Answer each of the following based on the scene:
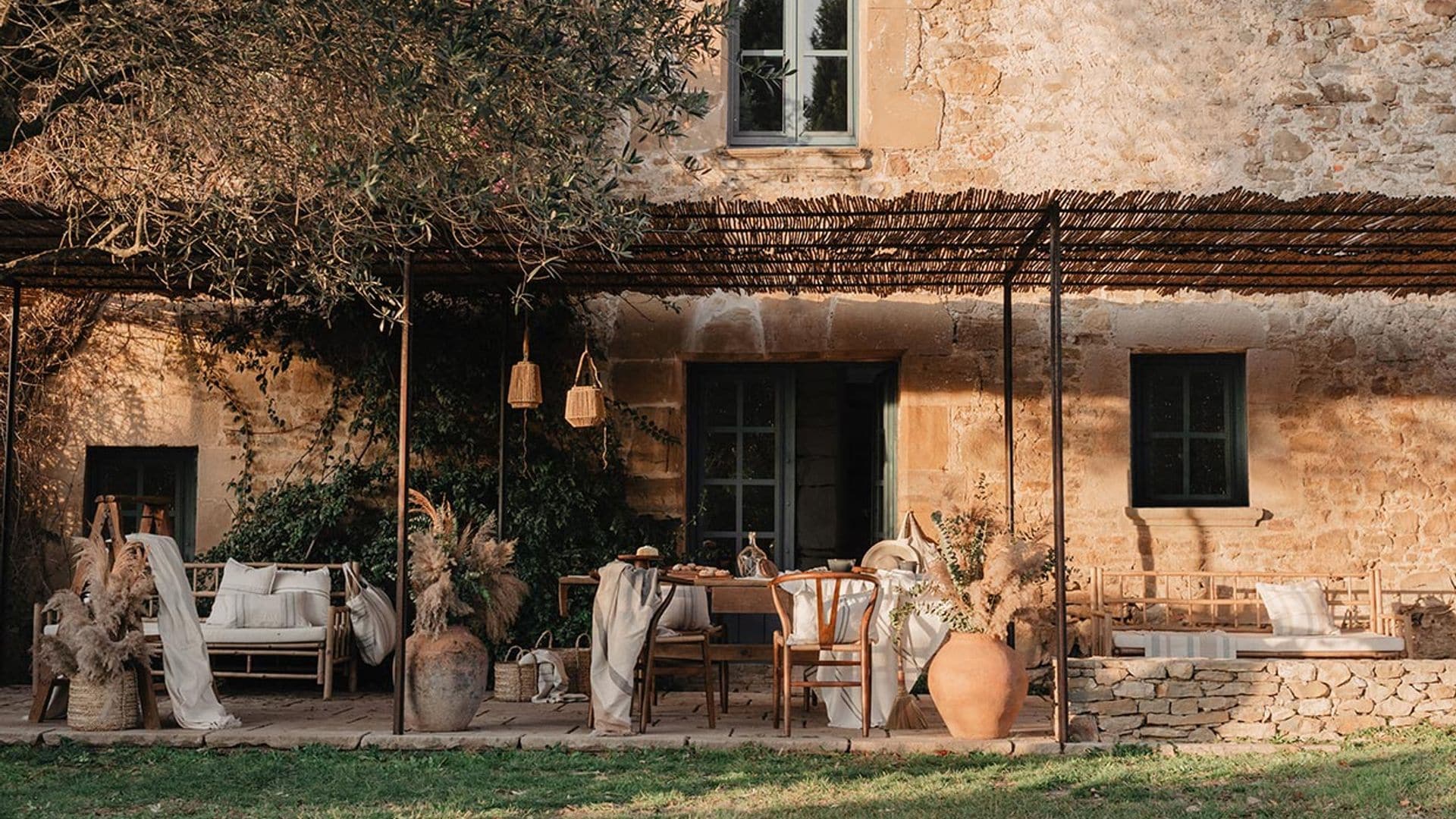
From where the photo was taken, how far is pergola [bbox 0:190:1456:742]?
677 cm

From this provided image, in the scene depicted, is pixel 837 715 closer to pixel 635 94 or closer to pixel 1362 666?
pixel 1362 666

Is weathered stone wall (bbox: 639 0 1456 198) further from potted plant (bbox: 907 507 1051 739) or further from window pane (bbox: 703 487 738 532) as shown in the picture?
potted plant (bbox: 907 507 1051 739)

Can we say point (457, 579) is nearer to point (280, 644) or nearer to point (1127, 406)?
point (280, 644)

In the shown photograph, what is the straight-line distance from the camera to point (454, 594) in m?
7.25

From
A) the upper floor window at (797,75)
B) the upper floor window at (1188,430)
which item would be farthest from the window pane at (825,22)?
the upper floor window at (1188,430)

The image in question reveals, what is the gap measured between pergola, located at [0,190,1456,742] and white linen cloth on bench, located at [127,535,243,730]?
1.03 meters

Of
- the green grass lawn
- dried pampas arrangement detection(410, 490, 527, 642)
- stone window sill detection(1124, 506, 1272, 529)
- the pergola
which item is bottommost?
the green grass lawn

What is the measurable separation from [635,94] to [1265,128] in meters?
5.37

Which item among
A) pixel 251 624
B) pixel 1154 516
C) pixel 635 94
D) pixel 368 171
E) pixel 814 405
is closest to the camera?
pixel 368 171

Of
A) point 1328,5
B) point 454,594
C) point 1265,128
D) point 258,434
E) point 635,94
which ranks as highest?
point 1328,5

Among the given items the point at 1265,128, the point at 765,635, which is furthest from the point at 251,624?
the point at 1265,128

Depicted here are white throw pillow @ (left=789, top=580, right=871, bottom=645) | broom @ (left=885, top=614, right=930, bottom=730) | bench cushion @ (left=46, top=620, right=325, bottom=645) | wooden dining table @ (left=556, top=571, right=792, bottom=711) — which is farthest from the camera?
bench cushion @ (left=46, top=620, right=325, bottom=645)

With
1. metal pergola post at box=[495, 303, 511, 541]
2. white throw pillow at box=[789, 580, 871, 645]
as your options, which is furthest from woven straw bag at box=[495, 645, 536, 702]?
white throw pillow at box=[789, 580, 871, 645]

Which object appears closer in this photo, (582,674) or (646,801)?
(646,801)
